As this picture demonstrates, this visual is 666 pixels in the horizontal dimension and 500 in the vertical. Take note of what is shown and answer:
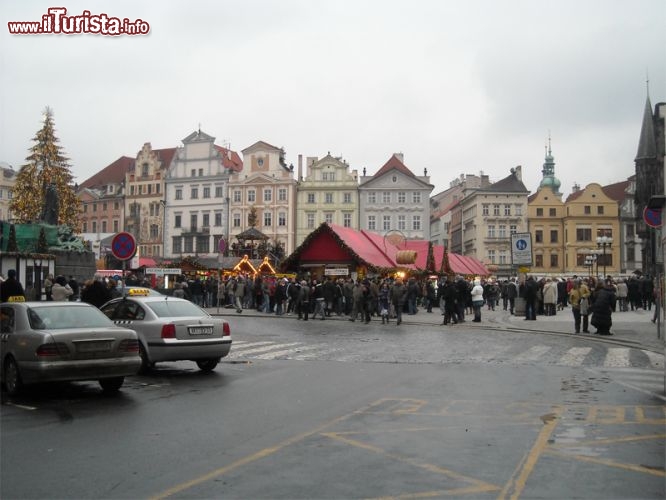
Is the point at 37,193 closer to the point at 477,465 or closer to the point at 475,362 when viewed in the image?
the point at 475,362

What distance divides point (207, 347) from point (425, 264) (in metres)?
33.8

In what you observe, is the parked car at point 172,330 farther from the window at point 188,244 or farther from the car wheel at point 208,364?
the window at point 188,244

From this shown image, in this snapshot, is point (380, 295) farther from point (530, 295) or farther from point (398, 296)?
point (530, 295)

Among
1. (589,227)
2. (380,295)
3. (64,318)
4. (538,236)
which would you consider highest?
(589,227)

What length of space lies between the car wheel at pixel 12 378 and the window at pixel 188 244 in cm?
7982

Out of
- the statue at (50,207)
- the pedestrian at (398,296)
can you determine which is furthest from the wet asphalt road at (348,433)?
the statue at (50,207)

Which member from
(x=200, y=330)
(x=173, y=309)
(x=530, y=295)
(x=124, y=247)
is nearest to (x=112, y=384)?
(x=200, y=330)

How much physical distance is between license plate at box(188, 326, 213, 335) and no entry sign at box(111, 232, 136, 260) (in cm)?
449

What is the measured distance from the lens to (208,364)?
14539mm

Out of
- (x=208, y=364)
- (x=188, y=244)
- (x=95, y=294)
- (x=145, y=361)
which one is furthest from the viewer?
(x=188, y=244)

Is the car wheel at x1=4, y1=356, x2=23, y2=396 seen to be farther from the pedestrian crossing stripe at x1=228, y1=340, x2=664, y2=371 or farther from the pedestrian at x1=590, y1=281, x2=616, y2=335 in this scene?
the pedestrian at x1=590, y1=281, x2=616, y2=335

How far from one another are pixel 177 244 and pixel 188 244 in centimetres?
173

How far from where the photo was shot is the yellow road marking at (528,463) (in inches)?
228

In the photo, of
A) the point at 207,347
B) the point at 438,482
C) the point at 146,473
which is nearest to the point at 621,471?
the point at 438,482
